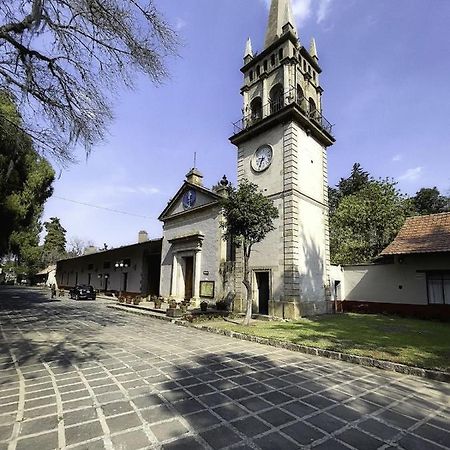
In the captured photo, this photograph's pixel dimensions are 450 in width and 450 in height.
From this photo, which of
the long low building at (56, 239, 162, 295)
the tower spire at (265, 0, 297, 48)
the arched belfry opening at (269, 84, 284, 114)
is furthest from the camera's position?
the long low building at (56, 239, 162, 295)

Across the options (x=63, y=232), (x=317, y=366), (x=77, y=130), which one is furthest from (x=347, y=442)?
(x=63, y=232)

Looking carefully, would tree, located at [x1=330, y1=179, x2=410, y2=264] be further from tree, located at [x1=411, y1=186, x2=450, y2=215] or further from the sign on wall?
the sign on wall

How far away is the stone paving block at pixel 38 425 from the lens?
333cm

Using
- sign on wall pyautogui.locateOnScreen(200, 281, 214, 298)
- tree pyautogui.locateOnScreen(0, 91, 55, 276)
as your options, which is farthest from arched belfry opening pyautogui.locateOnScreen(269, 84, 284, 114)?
tree pyautogui.locateOnScreen(0, 91, 55, 276)

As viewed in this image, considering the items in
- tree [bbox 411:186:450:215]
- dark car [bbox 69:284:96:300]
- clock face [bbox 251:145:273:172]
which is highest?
tree [bbox 411:186:450:215]

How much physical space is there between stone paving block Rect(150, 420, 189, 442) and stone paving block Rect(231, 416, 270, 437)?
0.62m

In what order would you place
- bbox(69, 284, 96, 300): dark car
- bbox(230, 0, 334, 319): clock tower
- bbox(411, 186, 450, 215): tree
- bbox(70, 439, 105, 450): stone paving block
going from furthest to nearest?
bbox(411, 186, 450, 215): tree → bbox(69, 284, 96, 300): dark car → bbox(230, 0, 334, 319): clock tower → bbox(70, 439, 105, 450): stone paving block

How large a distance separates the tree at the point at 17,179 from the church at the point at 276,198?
876 centimetres

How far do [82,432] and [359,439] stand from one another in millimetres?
3069

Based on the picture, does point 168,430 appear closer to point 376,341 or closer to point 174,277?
point 376,341

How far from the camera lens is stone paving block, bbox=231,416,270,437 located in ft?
11.2

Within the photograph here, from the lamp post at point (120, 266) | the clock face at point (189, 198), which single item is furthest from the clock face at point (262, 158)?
the lamp post at point (120, 266)

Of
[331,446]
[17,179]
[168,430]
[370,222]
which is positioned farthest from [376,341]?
[370,222]

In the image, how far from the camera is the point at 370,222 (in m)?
26.9
